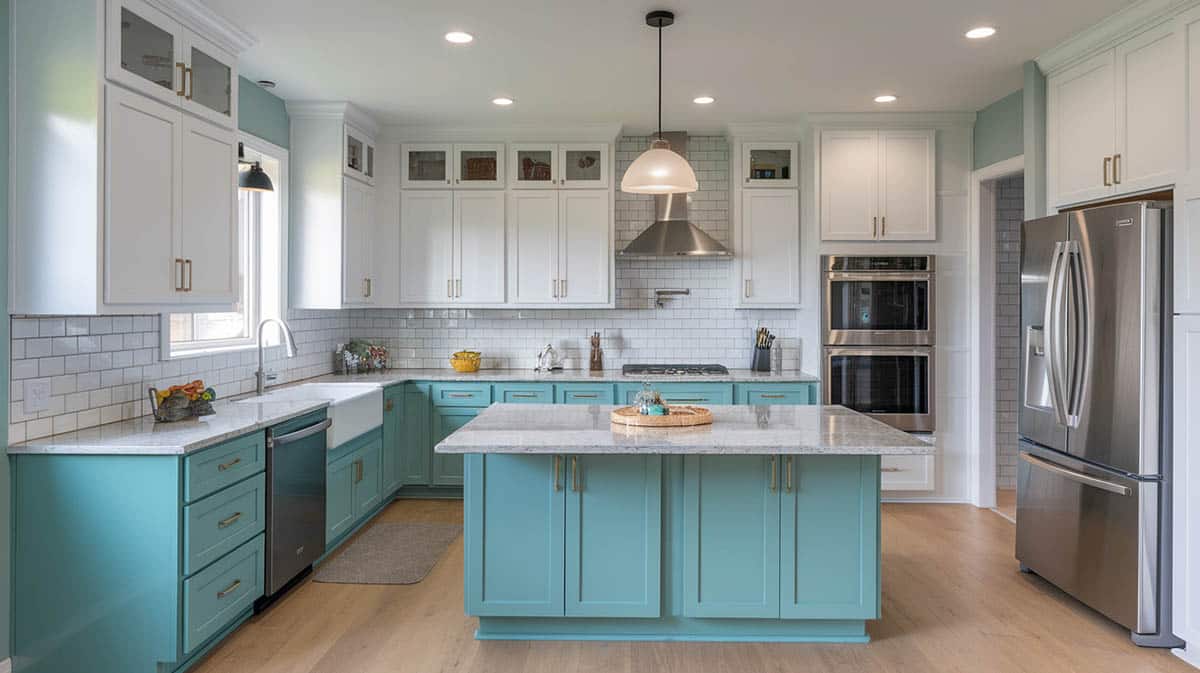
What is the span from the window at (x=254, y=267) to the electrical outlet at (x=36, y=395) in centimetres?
123

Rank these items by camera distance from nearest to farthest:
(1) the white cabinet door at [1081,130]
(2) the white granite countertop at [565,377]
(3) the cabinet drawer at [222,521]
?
1. (3) the cabinet drawer at [222,521]
2. (1) the white cabinet door at [1081,130]
3. (2) the white granite countertop at [565,377]

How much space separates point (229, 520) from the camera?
319 centimetres

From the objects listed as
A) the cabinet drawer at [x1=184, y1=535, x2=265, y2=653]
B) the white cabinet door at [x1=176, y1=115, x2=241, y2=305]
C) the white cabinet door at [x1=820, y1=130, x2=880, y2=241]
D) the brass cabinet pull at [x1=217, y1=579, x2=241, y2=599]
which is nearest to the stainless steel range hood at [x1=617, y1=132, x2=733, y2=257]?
the white cabinet door at [x1=820, y1=130, x2=880, y2=241]

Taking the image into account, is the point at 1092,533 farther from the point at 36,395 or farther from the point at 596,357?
the point at 36,395

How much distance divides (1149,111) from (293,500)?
4.30 meters

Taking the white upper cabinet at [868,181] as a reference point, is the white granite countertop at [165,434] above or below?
below

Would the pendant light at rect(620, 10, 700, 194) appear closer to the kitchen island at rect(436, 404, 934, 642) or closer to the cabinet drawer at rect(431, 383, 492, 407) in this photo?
the kitchen island at rect(436, 404, 934, 642)

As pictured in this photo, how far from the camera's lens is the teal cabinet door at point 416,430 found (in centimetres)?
558

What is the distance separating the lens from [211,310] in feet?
11.7

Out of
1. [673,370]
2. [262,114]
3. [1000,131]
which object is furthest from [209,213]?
[1000,131]

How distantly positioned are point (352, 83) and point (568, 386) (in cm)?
242

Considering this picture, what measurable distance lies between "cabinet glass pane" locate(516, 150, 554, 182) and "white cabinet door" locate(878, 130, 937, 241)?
243 centimetres

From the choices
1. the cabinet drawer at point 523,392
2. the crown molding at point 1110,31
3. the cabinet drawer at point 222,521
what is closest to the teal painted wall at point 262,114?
the cabinet drawer at point 523,392

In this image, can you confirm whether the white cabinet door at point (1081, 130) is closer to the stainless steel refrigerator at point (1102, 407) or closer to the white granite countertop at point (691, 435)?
the stainless steel refrigerator at point (1102, 407)
